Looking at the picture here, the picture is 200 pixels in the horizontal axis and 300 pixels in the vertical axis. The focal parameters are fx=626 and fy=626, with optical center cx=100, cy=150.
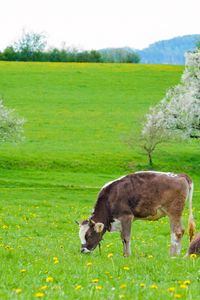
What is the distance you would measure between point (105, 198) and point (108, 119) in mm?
58891

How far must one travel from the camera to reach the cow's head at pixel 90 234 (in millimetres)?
16500

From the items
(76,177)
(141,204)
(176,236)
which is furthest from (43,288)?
(76,177)

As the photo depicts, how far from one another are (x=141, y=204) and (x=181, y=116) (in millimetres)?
39713

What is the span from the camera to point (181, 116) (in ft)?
182

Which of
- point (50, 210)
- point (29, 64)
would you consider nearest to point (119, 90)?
point (29, 64)

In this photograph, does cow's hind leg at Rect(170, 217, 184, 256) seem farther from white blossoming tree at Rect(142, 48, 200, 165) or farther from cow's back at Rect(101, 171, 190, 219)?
white blossoming tree at Rect(142, 48, 200, 165)

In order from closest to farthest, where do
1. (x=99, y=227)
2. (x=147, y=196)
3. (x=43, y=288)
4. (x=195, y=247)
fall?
(x=43, y=288) → (x=195, y=247) → (x=99, y=227) → (x=147, y=196)

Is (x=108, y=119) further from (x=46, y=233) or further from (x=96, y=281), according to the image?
(x=96, y=281)

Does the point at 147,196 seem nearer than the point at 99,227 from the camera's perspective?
No

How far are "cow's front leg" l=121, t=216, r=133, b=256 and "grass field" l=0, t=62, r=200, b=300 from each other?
0.25 meters

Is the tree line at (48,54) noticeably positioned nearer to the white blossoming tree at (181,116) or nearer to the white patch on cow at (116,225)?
the white blossoming tree at (181,116)

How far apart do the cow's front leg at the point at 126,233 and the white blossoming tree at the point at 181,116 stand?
38738 millimetres

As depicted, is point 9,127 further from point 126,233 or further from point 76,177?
point 126,233

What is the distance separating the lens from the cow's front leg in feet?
53.9
